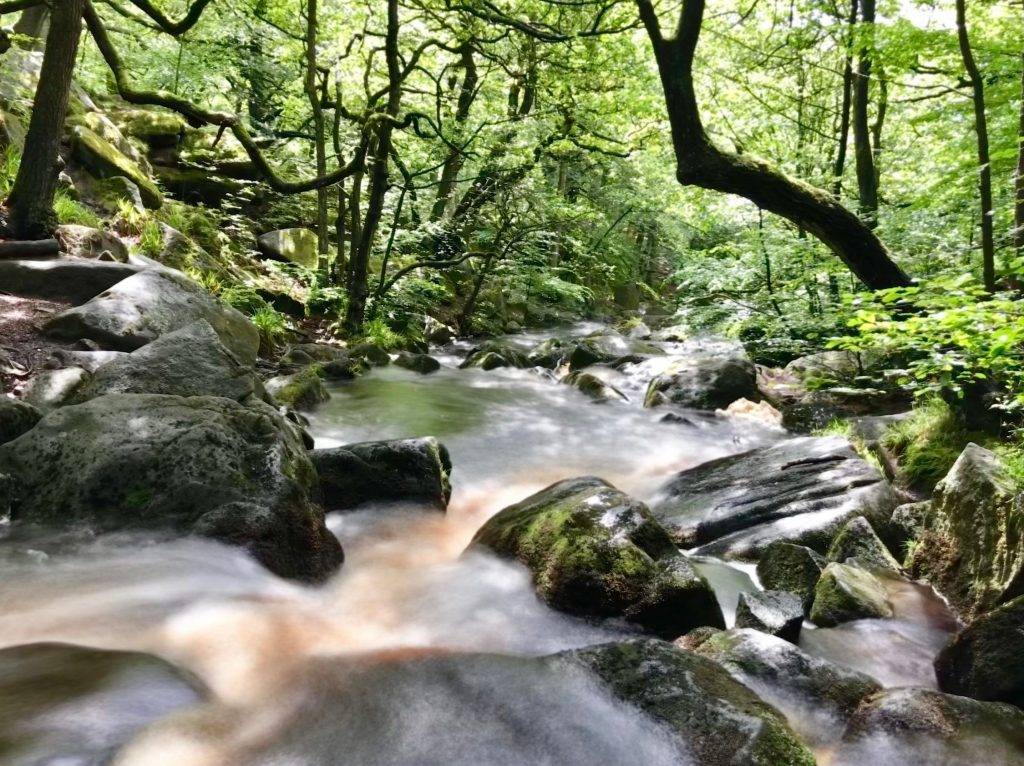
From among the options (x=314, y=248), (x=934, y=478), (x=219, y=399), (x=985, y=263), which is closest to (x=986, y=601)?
(x=934, y=478)

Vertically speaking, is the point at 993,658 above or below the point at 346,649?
above

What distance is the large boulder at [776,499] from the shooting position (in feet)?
16.6

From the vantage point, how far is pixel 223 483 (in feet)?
12.9

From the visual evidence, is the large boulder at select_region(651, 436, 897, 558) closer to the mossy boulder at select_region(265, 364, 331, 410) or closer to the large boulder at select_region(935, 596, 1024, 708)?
the large boulder at select_region(935, 596, 1024, 708)

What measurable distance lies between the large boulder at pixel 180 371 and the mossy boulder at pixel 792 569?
467cm

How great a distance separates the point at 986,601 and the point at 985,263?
3.16 m

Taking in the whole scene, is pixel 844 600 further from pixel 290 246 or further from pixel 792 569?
pixel 290 246

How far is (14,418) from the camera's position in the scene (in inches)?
164

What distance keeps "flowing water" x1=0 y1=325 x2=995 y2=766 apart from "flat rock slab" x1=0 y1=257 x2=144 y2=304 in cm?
427

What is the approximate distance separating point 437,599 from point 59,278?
586 centimetres

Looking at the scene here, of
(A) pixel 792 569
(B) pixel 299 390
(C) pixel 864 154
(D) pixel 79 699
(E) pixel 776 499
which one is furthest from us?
(C) pixel 864 154

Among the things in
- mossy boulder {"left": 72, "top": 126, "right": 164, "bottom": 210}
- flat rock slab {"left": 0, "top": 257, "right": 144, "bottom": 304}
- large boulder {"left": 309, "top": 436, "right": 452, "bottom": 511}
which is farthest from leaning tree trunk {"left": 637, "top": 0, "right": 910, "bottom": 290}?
mossy boulder {"left": 72, "top": 126, "right": 164, "bottom": 210}

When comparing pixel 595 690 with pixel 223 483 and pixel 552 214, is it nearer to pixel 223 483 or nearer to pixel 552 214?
pixel 223 483

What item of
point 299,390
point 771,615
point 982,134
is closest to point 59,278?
point 299,390
